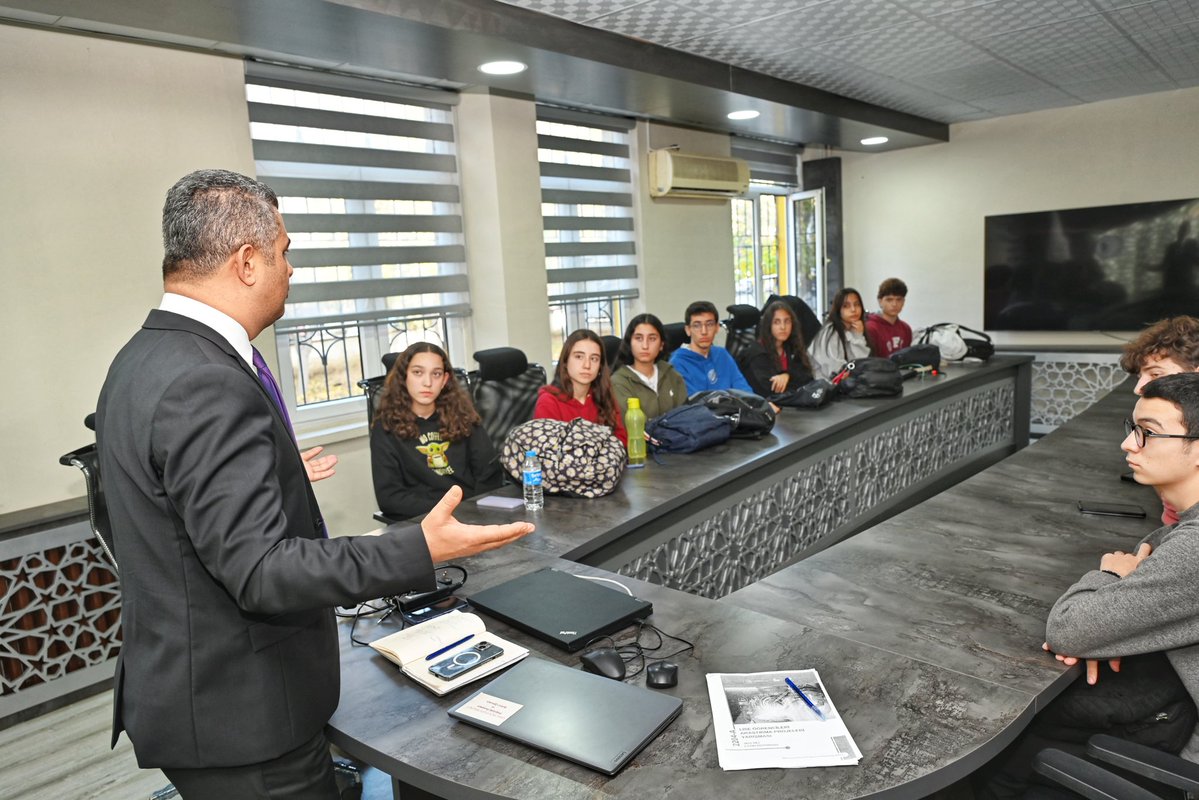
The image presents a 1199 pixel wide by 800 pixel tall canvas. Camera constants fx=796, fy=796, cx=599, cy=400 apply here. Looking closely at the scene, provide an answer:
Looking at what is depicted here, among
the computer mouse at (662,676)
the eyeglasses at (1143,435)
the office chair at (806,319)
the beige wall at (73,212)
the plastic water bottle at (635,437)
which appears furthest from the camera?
the office chair at (806,319)

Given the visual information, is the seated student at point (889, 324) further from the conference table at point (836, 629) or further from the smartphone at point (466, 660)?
the smartphone at point (466, 660)

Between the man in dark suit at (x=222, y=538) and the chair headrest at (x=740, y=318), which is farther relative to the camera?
the chair headrest at (x=740, y=318)

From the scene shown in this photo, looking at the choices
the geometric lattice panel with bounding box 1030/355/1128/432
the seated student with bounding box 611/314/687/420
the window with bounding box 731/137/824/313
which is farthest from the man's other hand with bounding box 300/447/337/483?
the geometric lattice panel with bounding box 1030/355/1128/432

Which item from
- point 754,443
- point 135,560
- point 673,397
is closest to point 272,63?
point 673,397

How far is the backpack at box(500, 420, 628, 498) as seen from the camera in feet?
8.46

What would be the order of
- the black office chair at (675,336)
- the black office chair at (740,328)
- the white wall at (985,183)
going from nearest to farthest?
the black office chair at (675,336) < the black office chair at (740,328) < the white wall at (985,183)

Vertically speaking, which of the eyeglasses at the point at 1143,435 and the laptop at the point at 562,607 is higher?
the eyeglasses at the point at 1143,435

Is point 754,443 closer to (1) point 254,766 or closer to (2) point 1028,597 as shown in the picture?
(2) point 1028,597

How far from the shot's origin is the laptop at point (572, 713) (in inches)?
46.9

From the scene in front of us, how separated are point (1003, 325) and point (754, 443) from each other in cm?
423

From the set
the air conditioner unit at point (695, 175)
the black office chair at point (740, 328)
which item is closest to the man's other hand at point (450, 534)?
the black office chair at point (740, 328)

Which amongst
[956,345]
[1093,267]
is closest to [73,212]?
[956,345]

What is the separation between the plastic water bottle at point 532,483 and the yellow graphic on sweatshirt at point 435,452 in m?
0.57

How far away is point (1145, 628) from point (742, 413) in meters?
2.02
